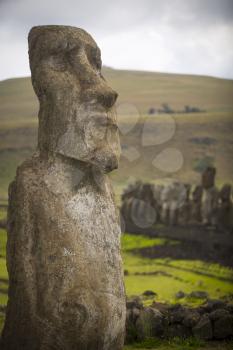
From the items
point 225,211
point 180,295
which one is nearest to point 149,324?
point 180,295

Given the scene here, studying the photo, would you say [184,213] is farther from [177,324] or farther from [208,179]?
[177,324]

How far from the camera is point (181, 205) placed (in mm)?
24266

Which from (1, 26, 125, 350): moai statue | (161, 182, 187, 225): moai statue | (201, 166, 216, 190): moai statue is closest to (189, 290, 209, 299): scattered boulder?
(1, 26, 125, 350): moai statue

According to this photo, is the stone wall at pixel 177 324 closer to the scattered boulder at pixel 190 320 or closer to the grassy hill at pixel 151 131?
the scattered boulder at pixel 190 320

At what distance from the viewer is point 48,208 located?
17.1 feet

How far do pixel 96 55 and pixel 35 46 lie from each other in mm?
666

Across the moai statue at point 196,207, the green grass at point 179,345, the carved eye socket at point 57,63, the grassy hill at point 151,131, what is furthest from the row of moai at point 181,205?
the carved eye socket at point 57,63

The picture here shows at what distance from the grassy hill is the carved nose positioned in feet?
75.0

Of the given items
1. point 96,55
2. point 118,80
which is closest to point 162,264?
point 96,55

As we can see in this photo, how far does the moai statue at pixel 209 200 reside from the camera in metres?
22.4

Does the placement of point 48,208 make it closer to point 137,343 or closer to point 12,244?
point 12,244

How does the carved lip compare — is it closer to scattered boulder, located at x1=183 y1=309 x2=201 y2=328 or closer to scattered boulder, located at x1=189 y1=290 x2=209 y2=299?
scattered boulder, located at x1=183 y1=309 x2=201 y2=328

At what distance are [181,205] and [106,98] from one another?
19059 millimetres

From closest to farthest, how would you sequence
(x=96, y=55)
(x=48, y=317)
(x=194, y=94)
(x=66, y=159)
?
(x=48, y=317) → (x=66, y=159) → (x=96, y=55) → (x=194, y=94)
